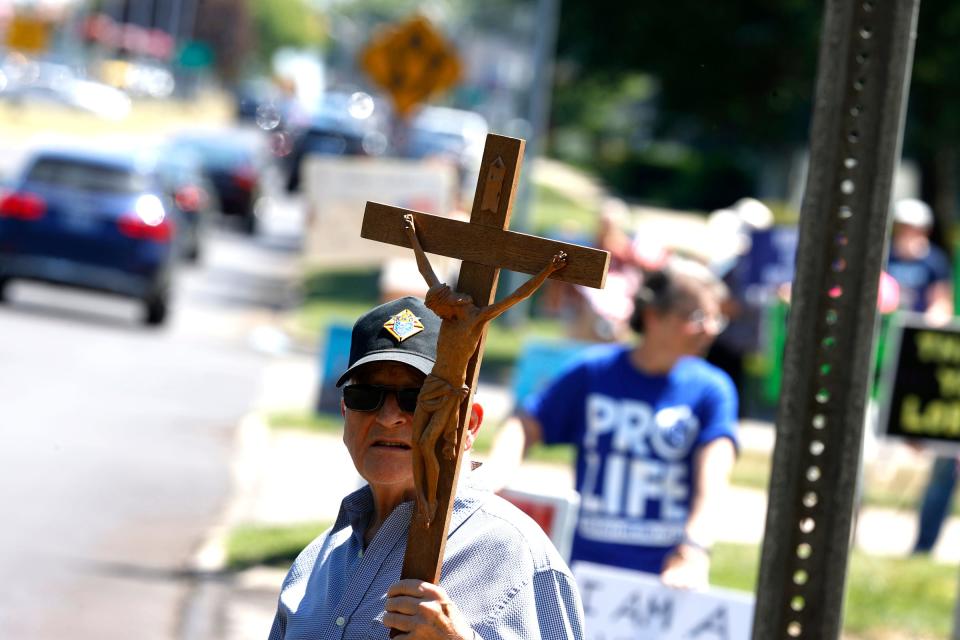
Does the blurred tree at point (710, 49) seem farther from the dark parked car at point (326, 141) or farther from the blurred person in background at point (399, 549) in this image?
the blurred person in background at point (399, 549)

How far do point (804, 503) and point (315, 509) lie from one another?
25.8ft

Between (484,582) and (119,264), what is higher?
(119,264)

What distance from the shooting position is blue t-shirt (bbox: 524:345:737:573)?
565cm

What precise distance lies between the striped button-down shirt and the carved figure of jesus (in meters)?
0.19

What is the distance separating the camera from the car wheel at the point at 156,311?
18.4 meters

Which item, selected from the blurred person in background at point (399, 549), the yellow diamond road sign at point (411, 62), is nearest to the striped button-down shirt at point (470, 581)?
the blurred person in background at point (399, 549)

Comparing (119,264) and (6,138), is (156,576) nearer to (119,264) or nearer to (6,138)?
(119,264)

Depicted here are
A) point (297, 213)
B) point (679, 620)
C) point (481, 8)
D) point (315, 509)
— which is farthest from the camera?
point (481, 8)

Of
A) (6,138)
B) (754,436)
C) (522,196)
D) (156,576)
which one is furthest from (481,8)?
(156,576)

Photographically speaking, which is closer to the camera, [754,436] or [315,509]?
[315,509]

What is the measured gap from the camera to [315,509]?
10.6 m

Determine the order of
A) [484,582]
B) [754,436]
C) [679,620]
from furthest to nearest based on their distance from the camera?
1. [754,436]
2. [679,620]
3. [484,582]

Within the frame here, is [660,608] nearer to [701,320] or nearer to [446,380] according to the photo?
[701,320]

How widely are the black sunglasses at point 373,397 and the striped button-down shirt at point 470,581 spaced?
0.56ft
